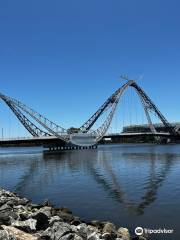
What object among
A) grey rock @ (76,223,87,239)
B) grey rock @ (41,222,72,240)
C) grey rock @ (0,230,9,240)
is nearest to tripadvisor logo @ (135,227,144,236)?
grey rock @ (76,223,87,239)

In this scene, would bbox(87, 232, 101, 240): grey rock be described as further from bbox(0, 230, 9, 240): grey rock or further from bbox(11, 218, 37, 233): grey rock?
bbox(0, 230, 9, 240): grey rock

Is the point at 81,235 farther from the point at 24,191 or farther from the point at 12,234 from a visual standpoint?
the point at 24,191

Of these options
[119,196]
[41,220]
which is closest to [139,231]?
[41,220]

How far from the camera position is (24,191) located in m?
38.2

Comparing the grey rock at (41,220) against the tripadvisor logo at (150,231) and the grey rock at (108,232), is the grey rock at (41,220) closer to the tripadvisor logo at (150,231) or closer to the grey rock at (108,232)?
the grey rock at (108,232)

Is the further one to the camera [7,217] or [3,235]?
[7,217]

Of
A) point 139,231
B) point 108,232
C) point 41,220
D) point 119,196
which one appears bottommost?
point 139,231

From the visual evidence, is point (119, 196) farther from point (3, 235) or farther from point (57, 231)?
point (3, 235)

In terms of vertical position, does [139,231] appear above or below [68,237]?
below

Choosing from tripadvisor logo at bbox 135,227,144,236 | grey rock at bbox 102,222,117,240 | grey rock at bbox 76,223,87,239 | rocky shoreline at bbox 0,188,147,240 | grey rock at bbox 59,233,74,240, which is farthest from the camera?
tripadvisor logo at bbox 135,227,144,236

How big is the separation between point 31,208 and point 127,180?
20080 millimetres

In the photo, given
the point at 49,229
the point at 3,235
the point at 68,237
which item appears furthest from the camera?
the point at 49,229

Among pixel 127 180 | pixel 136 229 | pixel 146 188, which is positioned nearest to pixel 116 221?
pixel 136 229

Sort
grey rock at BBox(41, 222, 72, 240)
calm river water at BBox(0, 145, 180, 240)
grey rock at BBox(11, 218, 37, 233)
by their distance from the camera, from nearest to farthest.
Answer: grey rock at BBox(41, 222, 72, 240), grey rock at BBox(11, 218, 37, 233), calm river water at BBox(0, 145, 180, 240)
